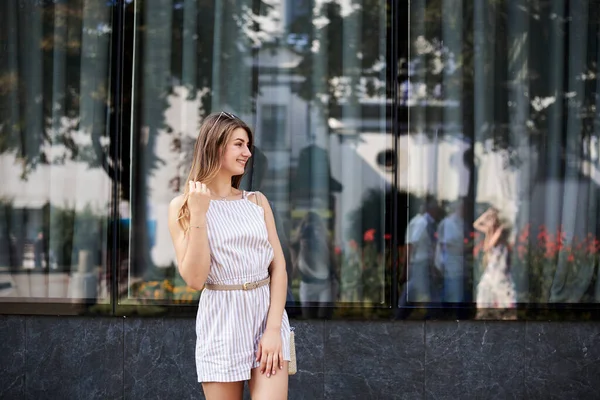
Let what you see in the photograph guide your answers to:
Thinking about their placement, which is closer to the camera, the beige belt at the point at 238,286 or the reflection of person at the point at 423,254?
the beige belt at the point at 238,286

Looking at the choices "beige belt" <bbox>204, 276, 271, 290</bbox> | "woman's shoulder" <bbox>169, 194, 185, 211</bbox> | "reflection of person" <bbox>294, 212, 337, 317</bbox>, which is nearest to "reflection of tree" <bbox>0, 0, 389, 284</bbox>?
"reflection of person" <bbox>294, 212, 337, 317</bbox>

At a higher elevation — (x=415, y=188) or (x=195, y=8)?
(x=195, y=8)

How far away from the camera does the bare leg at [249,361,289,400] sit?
9.73ft

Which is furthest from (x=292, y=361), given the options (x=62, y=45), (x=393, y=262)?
(x=62, y=45)

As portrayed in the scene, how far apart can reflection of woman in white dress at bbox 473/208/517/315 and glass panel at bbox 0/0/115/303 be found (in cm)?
274

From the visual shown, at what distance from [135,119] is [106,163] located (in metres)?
0.38

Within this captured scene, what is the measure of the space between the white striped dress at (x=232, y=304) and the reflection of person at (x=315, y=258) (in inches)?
81.9

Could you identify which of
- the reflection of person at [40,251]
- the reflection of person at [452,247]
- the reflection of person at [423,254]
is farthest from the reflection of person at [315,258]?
the reflection of person at [40,251]

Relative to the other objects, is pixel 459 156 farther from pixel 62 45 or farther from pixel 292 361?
pixel 62 45

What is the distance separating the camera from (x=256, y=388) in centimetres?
303

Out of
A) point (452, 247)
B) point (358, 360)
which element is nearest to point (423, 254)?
point (452, 247)

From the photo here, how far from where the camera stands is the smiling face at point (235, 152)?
3.10 m

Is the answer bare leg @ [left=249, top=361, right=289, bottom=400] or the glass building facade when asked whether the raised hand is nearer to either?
bare leg @ [left=249, top=361, right=289, bottom=400]

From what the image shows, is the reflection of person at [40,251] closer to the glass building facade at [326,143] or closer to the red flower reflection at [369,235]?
the glass building facade at [326,143]
